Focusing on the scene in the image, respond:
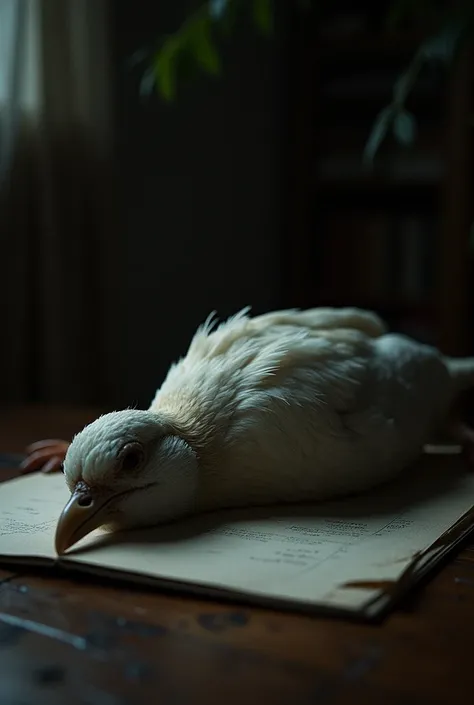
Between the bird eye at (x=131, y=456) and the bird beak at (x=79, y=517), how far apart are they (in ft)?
0.12

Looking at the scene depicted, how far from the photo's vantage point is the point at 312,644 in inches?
20.4

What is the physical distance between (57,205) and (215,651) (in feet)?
4.85

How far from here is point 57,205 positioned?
183 cm

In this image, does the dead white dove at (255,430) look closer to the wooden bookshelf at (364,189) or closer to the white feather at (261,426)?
the white feather at (261,426)

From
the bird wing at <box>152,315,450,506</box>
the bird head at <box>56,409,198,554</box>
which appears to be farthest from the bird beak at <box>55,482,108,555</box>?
the bird wing at <box>152,315,450,506</box>

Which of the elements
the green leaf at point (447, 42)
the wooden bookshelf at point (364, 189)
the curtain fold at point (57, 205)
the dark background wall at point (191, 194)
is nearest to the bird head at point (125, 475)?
the green leaf at point (447, 42)

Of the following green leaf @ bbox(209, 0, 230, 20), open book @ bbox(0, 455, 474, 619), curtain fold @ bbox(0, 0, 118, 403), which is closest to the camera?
open book @ bbox(0, 455, 474, 619)

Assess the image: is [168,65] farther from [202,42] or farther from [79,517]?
[79,517]

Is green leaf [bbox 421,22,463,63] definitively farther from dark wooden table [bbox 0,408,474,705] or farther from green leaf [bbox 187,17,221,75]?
dark wooden table [bbox 0,408,474,705]

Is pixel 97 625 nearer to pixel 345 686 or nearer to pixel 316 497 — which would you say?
pixel 345 686

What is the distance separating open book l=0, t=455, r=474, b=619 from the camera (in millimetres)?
581

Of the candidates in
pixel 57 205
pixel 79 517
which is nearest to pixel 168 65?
pixel 57 205

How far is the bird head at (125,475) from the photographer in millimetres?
708

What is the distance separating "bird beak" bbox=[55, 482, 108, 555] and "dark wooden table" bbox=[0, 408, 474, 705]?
0.05 meters
